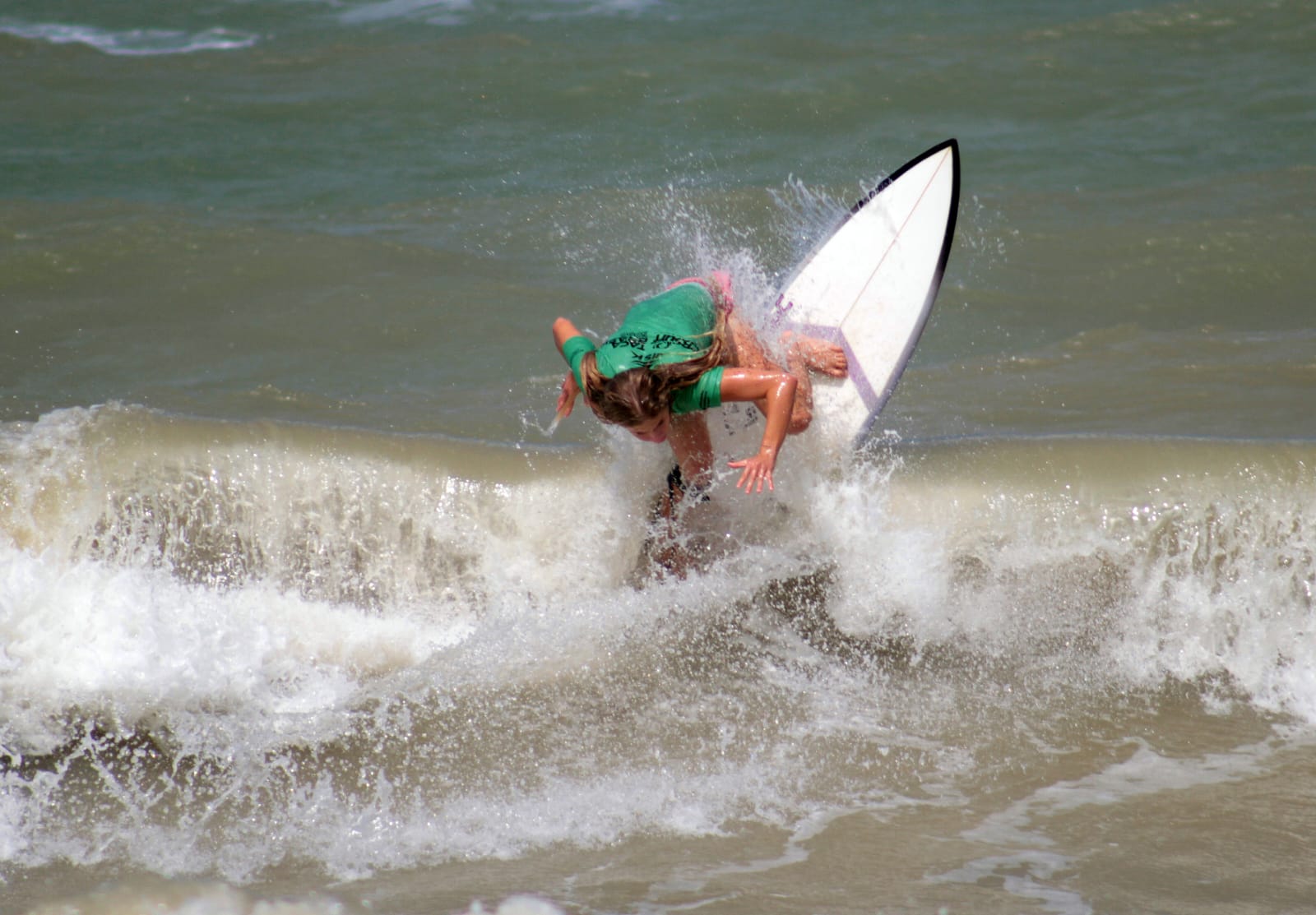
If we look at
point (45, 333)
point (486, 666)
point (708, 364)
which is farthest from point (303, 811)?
point (45, 333)

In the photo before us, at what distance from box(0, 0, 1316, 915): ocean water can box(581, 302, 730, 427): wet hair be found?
804 mm

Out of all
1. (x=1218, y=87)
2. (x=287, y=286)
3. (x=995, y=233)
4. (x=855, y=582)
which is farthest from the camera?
(x=1218, y=87)

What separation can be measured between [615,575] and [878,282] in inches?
66.3

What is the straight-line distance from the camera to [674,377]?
385 centimetres

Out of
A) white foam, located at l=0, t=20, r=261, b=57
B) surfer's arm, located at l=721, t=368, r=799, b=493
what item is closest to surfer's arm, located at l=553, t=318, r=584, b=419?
surfer's arm, located at l=721, t=368, r=799, b=493

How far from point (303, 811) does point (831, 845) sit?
5.00ft

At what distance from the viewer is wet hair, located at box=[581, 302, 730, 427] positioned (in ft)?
12.3

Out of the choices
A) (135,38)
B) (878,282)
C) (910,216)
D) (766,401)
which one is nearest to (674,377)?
(766,401)

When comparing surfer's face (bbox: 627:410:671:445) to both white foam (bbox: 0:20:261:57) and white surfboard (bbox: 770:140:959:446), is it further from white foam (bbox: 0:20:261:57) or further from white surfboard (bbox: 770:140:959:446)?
white foam (bbox: 0:20:261:57)

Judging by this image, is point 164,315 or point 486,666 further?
point 164,315

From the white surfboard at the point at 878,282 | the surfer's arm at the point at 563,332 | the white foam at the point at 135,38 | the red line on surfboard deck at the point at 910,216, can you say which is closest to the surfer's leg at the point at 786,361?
the white surfboard at the point at 878,282

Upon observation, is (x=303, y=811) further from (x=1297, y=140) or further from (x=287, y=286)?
(x=1297, y=140)

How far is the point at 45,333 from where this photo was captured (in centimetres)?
669

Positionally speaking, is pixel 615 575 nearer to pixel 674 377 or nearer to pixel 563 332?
pixel 563 332
